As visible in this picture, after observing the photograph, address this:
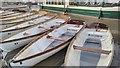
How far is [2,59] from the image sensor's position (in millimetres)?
3949

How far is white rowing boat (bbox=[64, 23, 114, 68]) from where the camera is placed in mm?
3273

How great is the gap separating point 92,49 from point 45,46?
137 cm

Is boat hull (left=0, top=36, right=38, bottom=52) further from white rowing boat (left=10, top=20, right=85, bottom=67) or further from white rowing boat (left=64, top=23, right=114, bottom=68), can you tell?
white rowing boat (left=64, top=23, right=114, bottom=68)

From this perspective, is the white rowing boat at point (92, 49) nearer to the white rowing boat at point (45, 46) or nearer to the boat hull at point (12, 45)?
the white rowing boat at point (45, 46)

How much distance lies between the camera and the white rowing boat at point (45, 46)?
328 cm

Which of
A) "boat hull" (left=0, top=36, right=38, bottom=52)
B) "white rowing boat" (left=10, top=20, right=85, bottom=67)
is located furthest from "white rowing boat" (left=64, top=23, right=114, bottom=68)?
"boat hull" (left=0, top=36, right=38, bottom=52)

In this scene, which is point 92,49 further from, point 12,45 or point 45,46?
point 12,45

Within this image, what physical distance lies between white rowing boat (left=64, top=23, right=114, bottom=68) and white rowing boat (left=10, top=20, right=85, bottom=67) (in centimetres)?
41

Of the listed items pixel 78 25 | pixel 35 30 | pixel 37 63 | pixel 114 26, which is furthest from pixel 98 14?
pixel 37 63

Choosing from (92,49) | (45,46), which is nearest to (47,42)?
(45,46)

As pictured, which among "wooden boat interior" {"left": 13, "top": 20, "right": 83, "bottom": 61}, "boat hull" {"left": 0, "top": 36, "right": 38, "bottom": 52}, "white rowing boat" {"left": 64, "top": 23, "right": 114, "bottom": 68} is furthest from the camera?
"boat hull" {"left": 0, "top": 36, "right": 38, "bottom": 52}

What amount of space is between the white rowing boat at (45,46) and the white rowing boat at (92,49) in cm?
41

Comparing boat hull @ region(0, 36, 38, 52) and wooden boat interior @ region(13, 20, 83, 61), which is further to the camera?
boat hull @ region(0, 36, 38, 52)

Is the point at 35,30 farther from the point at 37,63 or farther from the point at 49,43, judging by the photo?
the point at 37,63
